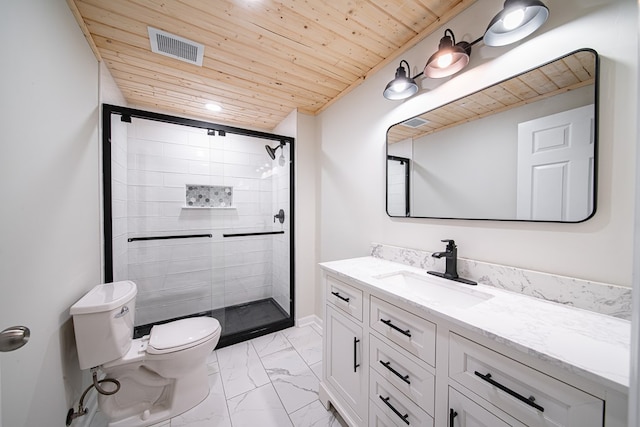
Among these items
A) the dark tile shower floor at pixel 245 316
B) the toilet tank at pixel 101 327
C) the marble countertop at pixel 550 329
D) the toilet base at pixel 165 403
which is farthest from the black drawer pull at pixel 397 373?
the dark tile shower floor at pixel 245 316

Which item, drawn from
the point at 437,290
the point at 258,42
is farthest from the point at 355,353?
the point at 258,42

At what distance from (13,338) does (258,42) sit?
183cm

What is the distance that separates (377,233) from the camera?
181cm

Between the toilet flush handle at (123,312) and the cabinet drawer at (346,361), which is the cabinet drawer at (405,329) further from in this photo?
the toilet flush handle at (123,312)

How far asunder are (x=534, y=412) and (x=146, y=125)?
3056 mm

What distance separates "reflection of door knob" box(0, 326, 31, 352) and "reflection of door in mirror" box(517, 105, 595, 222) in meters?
1.86

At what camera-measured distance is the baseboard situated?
250 centimetres

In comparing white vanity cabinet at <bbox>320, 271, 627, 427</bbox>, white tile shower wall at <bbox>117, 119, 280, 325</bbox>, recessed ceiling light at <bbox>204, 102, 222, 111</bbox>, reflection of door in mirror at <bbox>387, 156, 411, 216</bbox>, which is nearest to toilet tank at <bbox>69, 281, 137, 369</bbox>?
white tile shower wall at <bbox>117, 119, 280, 325</bbox>

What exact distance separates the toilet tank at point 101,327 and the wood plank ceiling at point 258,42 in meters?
1.63

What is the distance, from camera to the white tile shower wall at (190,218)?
227cm

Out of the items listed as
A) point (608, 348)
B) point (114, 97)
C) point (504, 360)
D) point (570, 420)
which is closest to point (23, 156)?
point (114, 97)

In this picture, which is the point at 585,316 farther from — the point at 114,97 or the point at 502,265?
the point at 114,97

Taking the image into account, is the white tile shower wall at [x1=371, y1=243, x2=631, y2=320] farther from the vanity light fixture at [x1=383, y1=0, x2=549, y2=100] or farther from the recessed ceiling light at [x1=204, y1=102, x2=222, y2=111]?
the recessed ceiling light at [x1=204, y1=102, x2=222, y2=111]

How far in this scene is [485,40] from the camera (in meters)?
1.05
